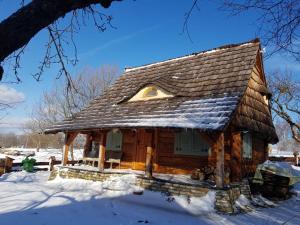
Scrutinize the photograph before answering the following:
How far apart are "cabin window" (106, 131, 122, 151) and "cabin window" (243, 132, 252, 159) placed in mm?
5923

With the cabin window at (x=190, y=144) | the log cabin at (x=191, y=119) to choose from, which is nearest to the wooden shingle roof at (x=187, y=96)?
the log cabin at (x=191, y=119)

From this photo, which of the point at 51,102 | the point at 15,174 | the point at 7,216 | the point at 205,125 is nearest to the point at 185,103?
the point at 205,125

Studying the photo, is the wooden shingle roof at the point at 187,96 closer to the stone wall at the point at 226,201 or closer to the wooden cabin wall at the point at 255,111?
the wooden cabin wall at the point at 255,111

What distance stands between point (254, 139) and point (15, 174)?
12.4 m

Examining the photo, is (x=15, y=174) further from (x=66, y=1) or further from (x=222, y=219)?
(x=66, y=1)

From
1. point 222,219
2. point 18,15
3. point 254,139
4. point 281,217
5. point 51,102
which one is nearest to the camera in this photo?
point 18,15

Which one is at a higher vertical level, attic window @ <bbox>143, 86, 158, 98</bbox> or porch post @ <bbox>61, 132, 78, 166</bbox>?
attic window @ <bbox>143, 86, 158, 98</bbox>

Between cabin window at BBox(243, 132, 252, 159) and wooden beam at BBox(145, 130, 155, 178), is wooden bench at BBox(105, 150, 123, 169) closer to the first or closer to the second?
wooden beam at BBox(145, 130, 155, 178)

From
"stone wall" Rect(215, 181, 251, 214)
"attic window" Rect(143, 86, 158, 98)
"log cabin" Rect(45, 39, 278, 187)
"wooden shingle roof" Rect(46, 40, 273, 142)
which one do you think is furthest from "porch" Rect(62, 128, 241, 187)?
"attic window" Rect(143, 86, 158, 98)

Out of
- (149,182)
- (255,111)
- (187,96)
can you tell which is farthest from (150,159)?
(255,111)

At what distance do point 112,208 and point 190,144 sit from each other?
195 inches

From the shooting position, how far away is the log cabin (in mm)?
11562

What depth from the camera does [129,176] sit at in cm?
1277

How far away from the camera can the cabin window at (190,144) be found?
1326 centimetres
